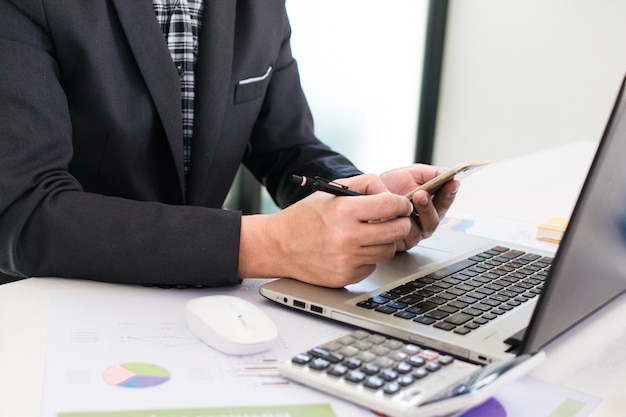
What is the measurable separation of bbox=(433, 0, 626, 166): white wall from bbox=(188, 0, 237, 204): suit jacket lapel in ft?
7.51

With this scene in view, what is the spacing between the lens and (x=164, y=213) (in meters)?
0.94

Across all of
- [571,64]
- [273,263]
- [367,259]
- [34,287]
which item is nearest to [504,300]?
[367,259]

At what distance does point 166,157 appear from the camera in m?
1.25

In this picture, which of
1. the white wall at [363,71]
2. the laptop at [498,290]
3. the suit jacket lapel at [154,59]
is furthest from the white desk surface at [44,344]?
the white wall at [363,71]

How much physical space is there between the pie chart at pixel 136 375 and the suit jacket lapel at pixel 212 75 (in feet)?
2.03

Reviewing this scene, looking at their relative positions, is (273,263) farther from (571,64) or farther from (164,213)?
(571,64)

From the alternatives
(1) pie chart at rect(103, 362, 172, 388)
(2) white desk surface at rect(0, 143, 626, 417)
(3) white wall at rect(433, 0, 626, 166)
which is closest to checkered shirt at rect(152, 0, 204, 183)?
(2) white desk surface at rect(0, 143, 626, 417)

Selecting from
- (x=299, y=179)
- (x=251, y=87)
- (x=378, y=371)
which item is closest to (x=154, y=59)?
(x=251, y=87)

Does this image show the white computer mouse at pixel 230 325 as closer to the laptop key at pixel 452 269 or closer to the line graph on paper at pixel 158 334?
the line graph on paper at pixel 158 334

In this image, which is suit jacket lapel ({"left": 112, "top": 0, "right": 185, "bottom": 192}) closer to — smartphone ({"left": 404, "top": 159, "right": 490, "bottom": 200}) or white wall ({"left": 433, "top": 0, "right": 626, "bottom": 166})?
smartphone ({"left": 404, "top": 159, "right": 490, "bottom": 200})

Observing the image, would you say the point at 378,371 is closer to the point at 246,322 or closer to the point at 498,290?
the point at 246,322

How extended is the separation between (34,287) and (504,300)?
541 millimetres

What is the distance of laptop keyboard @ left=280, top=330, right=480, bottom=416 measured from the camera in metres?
0.63

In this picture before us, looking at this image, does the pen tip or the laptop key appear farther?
the laptop key
